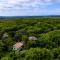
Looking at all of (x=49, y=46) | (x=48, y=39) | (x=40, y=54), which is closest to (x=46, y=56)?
(x=40, y=54)

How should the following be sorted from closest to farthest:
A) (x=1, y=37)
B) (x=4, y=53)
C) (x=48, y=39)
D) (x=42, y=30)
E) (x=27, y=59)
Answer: (x=27, y=59), (x=4, y=53), (x=48, y=39), (x=1, y=37), (x=42, y=30)

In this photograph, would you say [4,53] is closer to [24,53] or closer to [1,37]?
[24,53]

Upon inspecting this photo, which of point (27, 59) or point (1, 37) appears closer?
point (27, 59)

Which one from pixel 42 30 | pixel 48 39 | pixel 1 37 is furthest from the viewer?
pixel 42 30

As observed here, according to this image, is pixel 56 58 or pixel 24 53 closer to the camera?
pixel 56 58

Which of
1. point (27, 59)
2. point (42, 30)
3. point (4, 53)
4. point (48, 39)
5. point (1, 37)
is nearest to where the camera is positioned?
point (27, 59)

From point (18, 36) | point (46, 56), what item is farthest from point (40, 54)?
point (18, 36)

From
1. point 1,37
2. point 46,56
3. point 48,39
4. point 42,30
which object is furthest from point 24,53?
point 42,30

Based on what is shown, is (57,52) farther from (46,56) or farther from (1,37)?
(1,37)

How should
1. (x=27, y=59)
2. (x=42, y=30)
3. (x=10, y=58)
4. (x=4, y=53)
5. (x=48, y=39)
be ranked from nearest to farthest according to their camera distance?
(x=27, y=59) → (x=10, y=58) → (x=4, y=53) → (x=48, y=39) → (x=42, y=30)
